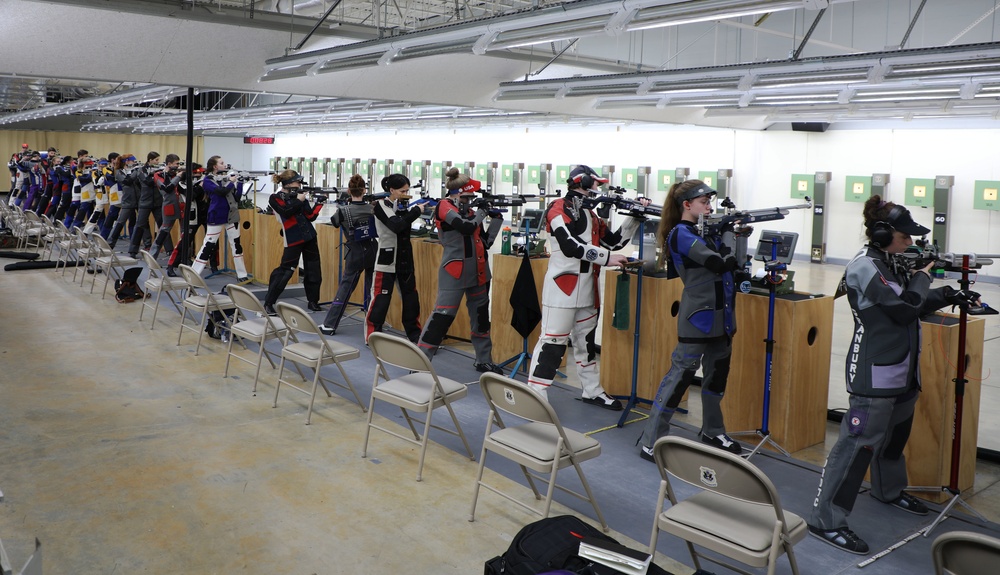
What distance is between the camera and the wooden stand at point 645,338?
17.5ft

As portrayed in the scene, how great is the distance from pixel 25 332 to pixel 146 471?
425 cm

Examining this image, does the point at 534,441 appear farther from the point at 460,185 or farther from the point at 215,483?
the point at 460,185

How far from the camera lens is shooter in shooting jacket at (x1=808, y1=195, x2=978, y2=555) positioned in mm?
3617

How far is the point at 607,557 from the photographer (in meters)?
2.66

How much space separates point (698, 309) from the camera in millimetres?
4402

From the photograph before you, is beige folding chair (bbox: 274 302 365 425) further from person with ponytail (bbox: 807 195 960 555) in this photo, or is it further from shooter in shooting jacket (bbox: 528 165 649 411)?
person with ponytail (bbox: 807 195 960 555)

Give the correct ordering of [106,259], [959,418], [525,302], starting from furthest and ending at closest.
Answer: [106,259] → [525,302] → [959,418]

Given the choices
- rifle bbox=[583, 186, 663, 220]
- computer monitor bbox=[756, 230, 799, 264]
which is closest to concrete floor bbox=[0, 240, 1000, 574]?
computer monitor bbox=[756, 230, 799, 264]

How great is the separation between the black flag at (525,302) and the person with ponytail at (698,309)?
5.03 ft

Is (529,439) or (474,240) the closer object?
(529,439)

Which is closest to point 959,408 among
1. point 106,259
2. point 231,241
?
point 231,241

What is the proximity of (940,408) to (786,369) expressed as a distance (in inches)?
32.3

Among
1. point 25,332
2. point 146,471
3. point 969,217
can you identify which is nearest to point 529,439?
point 146,471

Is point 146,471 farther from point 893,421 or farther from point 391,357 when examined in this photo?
point 893,421
